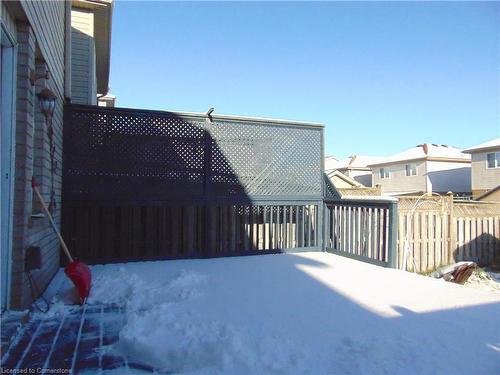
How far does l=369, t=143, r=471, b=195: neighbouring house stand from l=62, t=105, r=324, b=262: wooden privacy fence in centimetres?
1969

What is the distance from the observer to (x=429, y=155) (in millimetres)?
24266

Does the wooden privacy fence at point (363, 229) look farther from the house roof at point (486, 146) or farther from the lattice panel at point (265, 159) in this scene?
the house roof at point (486, 146)

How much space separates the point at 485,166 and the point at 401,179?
280 inches

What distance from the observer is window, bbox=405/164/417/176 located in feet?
82.7

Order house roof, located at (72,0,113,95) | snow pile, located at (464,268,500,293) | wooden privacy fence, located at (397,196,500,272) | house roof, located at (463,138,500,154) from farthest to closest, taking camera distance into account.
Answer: house roof, located at (463,138,500,154)
wooden privacy fence, located at (397,196,500,272)
house roof, located at (72,0,113,95)
snow pile, located at (464,268,500,293)

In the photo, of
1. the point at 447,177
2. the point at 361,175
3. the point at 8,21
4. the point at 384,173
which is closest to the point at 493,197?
the point at 447,177

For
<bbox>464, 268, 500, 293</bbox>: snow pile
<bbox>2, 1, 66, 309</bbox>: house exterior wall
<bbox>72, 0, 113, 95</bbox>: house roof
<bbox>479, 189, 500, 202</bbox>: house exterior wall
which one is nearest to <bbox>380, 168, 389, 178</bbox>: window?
<bbox>479, 189, 500, 202</bbox>: house exterior wall

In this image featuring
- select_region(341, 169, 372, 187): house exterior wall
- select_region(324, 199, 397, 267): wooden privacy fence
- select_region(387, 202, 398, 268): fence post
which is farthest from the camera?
select_region(341, 169, 372, 187): house exterior wall

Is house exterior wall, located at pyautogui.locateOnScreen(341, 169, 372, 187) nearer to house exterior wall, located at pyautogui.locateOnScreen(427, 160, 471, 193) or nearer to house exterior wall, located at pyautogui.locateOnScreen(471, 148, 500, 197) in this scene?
house exterior wall, located at pyautogui.locateOnScreen(427, 160, 471, 193)

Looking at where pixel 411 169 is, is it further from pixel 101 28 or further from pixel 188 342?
pixel 188 342

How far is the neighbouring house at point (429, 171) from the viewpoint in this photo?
79.2 feet

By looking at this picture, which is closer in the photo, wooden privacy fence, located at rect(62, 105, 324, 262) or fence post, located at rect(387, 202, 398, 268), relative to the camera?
fence post, located at rect(387, 202, 398, 268)

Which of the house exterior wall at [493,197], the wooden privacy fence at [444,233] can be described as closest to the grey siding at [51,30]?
the wooden privacy fence at [444,233]

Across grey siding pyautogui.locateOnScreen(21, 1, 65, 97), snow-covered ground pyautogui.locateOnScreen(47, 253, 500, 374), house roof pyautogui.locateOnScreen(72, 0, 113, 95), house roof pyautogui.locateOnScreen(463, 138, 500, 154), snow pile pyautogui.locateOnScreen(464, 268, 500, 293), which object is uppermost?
house roof pyautogui.locateOnScreen(72, 0, 113, 95)
